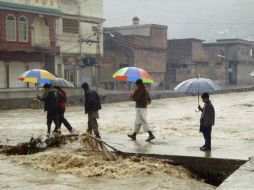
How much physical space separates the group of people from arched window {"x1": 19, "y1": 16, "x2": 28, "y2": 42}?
930 inches

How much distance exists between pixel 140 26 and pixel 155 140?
133 ft

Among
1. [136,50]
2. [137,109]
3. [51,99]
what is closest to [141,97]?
[137,109]

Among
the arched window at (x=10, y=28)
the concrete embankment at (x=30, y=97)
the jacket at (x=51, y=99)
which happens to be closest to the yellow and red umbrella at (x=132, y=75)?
the jacket at (x=51, y=99)

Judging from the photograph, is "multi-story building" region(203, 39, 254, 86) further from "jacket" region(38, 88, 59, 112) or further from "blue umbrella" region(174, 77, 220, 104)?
"blue umbrella" region(174, 77, 220, 104)

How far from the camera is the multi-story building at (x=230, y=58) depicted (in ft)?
220

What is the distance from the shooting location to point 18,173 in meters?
9.48

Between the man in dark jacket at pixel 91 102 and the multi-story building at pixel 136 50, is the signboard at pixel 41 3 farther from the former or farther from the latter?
the man in dark jacket at pixel 91 102

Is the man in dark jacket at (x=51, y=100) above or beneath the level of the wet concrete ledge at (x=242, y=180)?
above

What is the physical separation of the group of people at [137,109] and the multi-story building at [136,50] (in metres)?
33.1

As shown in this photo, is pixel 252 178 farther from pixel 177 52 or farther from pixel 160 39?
pixel 177 52

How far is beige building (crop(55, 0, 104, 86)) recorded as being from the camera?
41562 mm

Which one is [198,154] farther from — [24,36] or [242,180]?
[24,36]

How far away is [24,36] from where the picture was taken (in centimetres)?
3662

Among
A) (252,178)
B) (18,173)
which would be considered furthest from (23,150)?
(252,178)
